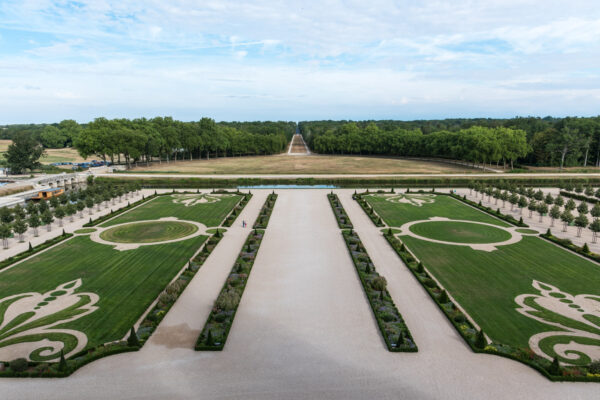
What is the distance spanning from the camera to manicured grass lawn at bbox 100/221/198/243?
51.1m

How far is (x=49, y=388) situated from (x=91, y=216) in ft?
156

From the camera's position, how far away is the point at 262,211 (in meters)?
64.4

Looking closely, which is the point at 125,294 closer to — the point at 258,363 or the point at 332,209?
the point at 258,363

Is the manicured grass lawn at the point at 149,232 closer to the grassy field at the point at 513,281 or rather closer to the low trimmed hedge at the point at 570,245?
the grassy field at the point at 513,281

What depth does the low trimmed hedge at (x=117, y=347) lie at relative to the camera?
23.3m

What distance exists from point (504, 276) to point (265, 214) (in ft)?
118

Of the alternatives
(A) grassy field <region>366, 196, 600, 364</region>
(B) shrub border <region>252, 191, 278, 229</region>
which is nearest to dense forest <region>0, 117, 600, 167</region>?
(B) shrub border <region>252, 191, 278, 229</region>

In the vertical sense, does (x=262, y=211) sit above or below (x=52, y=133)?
below

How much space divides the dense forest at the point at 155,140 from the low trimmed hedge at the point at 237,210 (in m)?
63.2

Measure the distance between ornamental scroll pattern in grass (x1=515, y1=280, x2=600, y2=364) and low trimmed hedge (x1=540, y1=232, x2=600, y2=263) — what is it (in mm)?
11217

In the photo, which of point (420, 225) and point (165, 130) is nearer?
point (420, 225)

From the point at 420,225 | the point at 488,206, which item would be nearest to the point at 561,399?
the point at 420,225

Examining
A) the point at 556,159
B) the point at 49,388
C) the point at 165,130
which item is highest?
the point at 165,130

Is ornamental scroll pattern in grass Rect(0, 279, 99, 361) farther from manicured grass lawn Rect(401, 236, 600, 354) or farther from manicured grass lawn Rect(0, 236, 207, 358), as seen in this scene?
manicured grass lawn Rect(401, 236, 600, 354)
